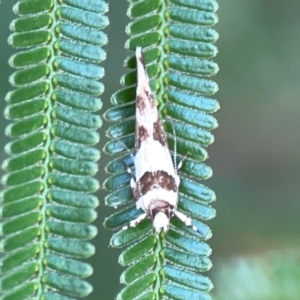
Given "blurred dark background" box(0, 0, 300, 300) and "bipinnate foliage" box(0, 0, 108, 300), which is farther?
"blurred dark background" box(0, 0, 300, 300)

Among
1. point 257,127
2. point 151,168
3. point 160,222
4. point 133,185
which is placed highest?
point 257,127

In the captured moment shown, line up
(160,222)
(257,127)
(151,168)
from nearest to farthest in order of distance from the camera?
(160,222)
(151,168)
(257,127)

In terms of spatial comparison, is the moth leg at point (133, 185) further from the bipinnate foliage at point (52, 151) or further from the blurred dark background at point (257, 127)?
the blurred dark background at point (257, 127)

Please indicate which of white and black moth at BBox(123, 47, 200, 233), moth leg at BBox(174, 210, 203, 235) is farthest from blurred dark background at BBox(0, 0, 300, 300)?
moth leg at BBox(174, 210, 203, 235)

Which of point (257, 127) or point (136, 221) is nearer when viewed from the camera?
point (136, 221)

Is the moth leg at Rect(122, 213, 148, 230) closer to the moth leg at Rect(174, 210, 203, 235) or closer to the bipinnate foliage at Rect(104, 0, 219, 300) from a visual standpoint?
the bipinnate foliage at Rect(104, 0, 219, 300)

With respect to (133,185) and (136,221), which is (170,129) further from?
(136,221)

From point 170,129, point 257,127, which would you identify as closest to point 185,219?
point 170,129
